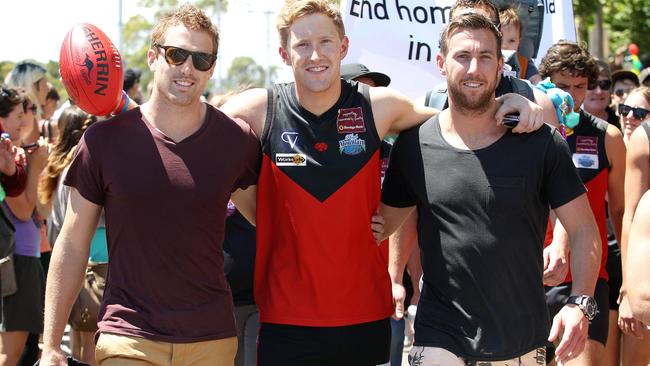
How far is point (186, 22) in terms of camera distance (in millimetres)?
4504

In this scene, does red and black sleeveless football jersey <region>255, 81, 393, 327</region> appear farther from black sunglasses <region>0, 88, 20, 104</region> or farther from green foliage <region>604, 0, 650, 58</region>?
green foliage <region>604, 0, 650, 58</region>

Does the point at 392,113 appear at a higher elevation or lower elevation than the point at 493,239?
higher

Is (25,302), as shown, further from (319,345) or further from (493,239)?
(493,239)

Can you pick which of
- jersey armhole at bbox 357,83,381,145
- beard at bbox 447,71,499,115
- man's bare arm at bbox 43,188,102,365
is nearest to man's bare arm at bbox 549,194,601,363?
beard at bbox 447,71,499,115

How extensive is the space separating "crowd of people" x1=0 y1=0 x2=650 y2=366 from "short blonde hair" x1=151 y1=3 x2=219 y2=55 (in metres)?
0.01

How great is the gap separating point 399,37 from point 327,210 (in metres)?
2.83

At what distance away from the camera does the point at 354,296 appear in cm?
463

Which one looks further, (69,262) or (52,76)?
(52,76)

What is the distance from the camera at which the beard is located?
173 inches

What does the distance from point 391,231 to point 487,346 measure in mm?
820

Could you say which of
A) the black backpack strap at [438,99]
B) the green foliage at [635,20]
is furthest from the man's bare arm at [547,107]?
the green foliage at [635,20]

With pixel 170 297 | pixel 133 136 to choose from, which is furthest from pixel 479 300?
pixel 133 136

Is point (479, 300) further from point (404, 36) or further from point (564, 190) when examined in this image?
point (404, 36)

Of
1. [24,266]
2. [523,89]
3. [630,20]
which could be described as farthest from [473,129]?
[630,20]
